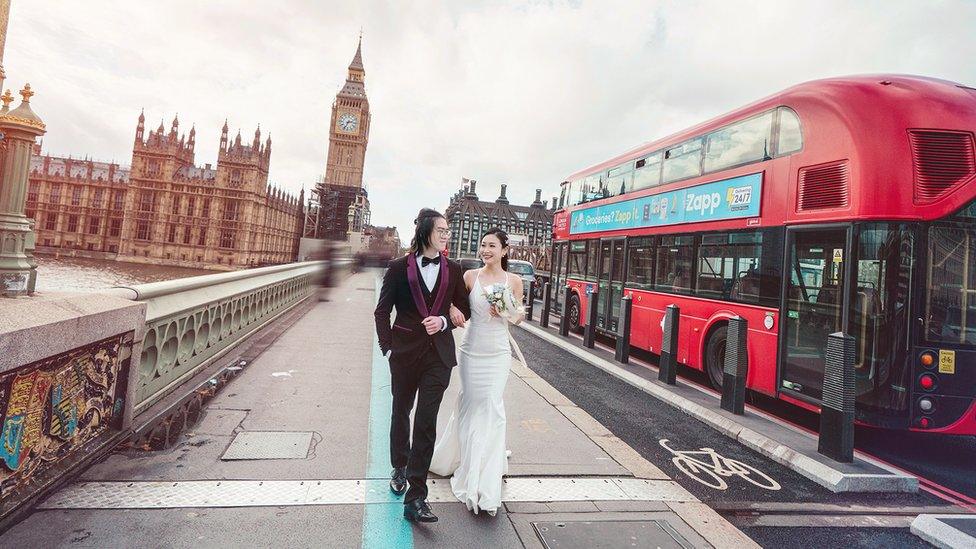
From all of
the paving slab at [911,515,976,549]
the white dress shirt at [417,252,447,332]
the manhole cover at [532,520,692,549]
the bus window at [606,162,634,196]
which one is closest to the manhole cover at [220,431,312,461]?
the white dress shirt at [417,252,447,332]

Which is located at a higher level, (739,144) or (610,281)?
(739,144)

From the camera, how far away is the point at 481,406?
3.20 metres

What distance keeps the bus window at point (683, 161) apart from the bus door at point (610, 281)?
2.01 m

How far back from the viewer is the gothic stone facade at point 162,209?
87.6 meters

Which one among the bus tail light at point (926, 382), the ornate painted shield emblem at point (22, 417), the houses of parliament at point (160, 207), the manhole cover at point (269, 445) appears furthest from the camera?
the houses of parliament at point (160, 207)

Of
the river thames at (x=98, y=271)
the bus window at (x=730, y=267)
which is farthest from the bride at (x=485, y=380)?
the river thames at (x=98, y=271)

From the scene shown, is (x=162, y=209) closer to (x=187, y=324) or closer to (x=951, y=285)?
(x=187, y=324)

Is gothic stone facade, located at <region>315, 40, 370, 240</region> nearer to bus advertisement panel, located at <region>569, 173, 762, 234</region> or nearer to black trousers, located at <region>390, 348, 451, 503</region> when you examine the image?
bus advertisement panel, located at <region>569, 173, 762, 234</region>

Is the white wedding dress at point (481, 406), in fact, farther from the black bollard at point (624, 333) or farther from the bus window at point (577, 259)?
the bus window at point (577, 259)

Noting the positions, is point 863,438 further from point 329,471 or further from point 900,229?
point 329,471

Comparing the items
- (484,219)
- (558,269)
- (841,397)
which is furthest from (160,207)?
(841,397)

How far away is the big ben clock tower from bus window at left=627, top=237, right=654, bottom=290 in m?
106

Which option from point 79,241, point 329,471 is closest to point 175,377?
point 329,471

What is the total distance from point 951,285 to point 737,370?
227 centimetres
